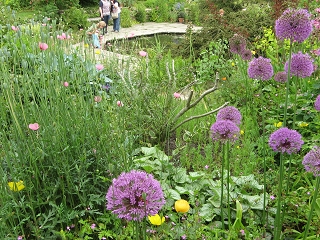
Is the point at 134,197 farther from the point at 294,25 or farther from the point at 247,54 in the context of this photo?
the point at 247,54

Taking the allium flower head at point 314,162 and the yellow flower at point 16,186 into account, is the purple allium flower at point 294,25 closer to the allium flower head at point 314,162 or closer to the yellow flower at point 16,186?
the allium flower head at point 314,162

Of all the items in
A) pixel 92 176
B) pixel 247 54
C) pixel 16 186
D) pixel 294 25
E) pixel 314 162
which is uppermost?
pixel 294 25

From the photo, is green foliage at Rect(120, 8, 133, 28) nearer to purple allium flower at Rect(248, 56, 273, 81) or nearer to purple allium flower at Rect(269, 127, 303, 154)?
purple allium flower at Rect(248, 56, 273, 81)

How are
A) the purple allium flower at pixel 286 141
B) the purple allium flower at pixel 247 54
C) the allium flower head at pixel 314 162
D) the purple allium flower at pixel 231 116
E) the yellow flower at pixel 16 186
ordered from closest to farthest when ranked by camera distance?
1. the allium flower head at pixel 314 162
2. the purple allium flower at pixel 286 141
3. the purple allium flower at pixel 231 116
4. the yellow flower at pixel 16 186
5. the purple allium flower at pixel 247 54

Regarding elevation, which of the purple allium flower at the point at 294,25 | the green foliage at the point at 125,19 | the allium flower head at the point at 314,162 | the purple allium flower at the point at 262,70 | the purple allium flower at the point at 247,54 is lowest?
the green foliage at the point at 125,19

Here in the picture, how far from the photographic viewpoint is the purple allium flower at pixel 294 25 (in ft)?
4.88

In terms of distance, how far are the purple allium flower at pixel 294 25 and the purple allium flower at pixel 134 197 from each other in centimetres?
84

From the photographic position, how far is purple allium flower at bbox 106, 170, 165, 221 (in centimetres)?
108

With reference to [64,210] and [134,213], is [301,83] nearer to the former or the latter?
[64,210]

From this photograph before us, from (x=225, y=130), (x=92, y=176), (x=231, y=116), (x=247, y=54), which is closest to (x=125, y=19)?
(x=247, y=54)

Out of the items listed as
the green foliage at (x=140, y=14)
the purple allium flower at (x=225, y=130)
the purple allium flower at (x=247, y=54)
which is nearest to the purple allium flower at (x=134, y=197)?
the purple allium flower at (x=225, y=130)

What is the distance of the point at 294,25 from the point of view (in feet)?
4.89

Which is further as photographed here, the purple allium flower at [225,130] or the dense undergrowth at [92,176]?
the dense undergrowth at [92,176]

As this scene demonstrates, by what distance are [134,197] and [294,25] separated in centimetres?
95
